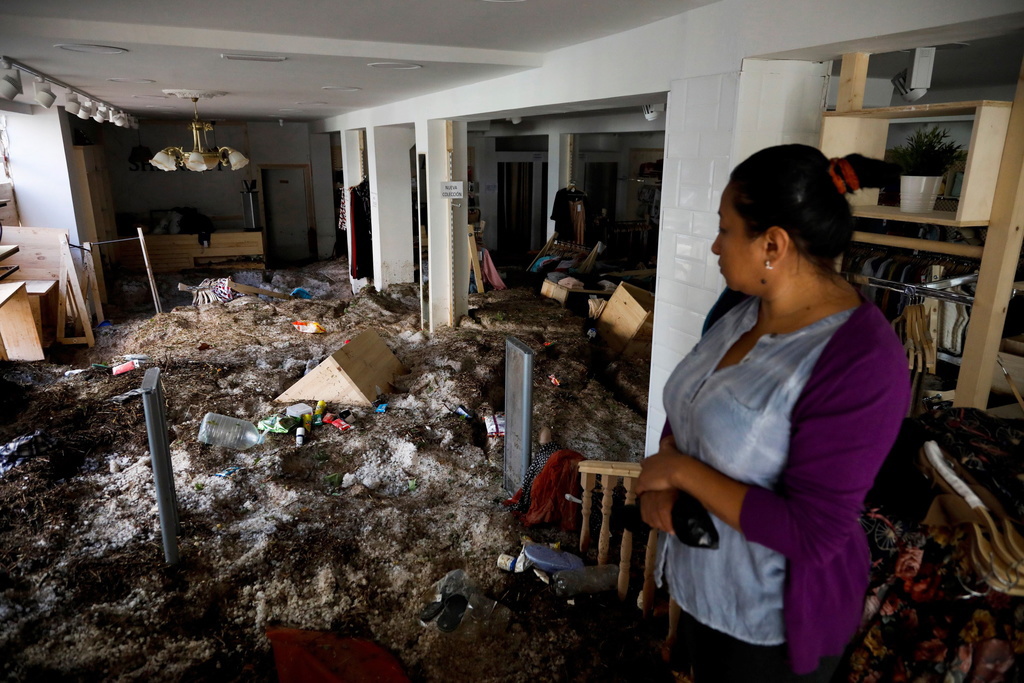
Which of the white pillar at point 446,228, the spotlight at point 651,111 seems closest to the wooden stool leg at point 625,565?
the spotlight at point 651,111

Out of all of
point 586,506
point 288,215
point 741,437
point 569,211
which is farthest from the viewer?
point 288,215

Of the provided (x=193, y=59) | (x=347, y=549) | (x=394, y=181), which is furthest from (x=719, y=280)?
(x=394, y=181)

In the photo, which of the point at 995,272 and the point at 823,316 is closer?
the point at 823,316

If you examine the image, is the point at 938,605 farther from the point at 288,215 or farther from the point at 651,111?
the point at 288,215

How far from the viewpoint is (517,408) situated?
3375mm

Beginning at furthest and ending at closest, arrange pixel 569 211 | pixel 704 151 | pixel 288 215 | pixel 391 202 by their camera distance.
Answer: pixel 288 215 < pixel 569 211 < pixel 391 202 < pixel 704 151

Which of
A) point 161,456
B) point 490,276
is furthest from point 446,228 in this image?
point 161,456

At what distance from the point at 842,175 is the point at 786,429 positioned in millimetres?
477

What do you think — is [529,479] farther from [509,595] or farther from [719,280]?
[719,280]

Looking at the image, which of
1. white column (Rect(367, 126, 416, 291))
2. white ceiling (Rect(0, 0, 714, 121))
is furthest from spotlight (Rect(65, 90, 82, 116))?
white column (Rect(367, 126, 416, 291))

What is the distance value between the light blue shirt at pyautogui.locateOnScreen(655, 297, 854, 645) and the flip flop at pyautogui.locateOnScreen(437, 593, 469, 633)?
154 centimetres

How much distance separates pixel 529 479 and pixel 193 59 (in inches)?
130

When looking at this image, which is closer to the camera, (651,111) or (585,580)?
(585,580)

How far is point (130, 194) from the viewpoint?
38.3ft
